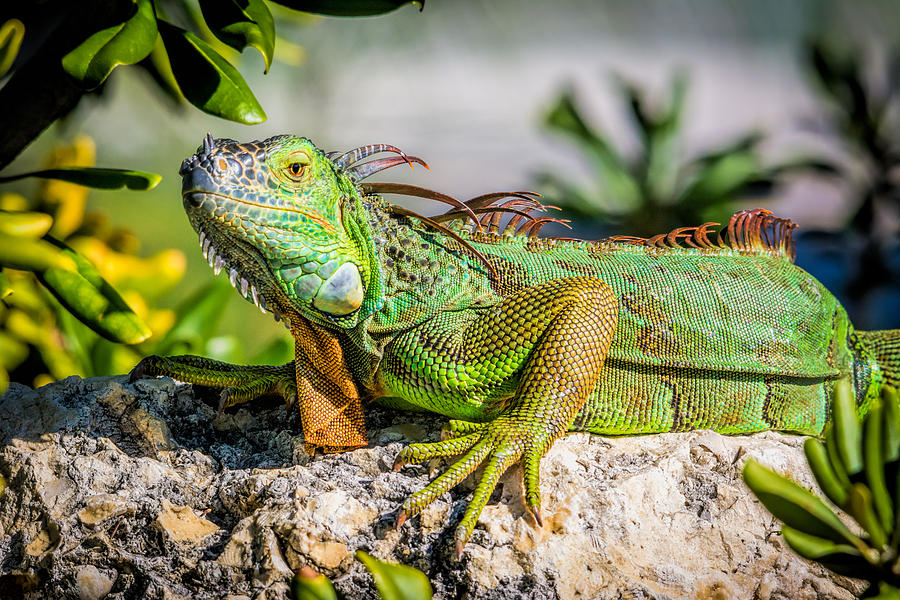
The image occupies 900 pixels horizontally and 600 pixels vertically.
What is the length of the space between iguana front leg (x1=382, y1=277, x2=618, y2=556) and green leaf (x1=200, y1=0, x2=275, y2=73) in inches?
56.5

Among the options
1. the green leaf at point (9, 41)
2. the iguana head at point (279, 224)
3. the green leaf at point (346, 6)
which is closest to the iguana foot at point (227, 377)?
the iguana head at point (279, 224)

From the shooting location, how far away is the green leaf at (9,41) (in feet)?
12.3

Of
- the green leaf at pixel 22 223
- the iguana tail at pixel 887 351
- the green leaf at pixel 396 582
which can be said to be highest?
the iguana tail at pixel 887 351

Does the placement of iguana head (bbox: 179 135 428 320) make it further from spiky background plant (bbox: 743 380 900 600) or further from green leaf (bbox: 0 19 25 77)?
green leaf (bbox: 0 19 25 77)

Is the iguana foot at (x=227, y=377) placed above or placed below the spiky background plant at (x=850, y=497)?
below

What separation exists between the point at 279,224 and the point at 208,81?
1.00 metres

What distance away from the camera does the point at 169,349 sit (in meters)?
4.53

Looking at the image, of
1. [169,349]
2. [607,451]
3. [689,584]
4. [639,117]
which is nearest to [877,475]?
[689,584]

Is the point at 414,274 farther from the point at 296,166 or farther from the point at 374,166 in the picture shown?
the point at 296,166

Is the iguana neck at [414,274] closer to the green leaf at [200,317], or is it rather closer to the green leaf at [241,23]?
the green leaf at [241,23]

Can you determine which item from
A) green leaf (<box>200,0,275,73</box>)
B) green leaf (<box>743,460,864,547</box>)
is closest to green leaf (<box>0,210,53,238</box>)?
green leaf (<box>200,0,275,73</box>)

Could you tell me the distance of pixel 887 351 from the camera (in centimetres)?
394

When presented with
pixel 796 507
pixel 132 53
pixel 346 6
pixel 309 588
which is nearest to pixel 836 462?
pixel 796 507

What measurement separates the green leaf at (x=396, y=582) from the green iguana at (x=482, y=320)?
0.41 metres
